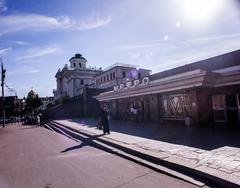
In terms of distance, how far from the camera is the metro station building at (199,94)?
11336mm

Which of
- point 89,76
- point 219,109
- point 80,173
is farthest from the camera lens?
point 89,76

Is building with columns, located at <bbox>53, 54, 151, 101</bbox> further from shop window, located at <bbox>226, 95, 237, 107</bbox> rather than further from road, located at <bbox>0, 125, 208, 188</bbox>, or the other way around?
road, located at <bbox>0, 125, 208, 188</bbox>

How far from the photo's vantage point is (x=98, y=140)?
1051 centimetres

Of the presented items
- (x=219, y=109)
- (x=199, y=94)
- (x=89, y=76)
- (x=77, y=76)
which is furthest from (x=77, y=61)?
(x=219, y=109)

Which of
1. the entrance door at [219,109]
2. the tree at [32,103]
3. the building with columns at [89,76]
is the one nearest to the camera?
the entrance door at [219,109]

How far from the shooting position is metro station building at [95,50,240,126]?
1134 cm

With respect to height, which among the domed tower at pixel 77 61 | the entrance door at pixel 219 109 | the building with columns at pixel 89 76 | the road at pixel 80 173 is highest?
the domed tower at pixel 77 61

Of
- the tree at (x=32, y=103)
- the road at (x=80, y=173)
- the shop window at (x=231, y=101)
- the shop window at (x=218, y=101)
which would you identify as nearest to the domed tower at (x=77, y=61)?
the tree at (x=32, y=103)

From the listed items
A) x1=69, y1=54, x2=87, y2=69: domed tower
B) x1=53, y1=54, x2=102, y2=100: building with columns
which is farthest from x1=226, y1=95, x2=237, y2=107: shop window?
x1=69, y1=54, x2=87, y2=69: domed tower

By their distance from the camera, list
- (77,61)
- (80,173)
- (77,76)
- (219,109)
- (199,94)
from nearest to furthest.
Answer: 1. (80,173)
2. (219,109)
3. (199,94)
4. (77,76)
5. (77,61)

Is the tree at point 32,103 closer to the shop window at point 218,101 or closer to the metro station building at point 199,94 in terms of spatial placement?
the metro station building at point 199,94

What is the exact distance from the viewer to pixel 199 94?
12.4 m

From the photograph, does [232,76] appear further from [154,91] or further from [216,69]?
[154,91]

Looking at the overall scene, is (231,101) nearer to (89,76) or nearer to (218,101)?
(218,101)
